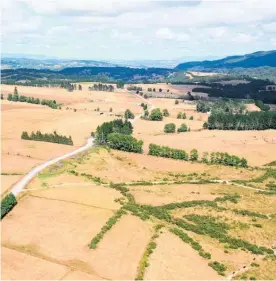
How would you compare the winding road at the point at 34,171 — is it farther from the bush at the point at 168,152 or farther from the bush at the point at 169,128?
the bush at the point at 169,128

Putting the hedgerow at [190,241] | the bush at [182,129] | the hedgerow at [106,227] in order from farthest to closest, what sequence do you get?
the bush at [182,129] → the hedgerow at [106,227] → the hedgerow at [190,241]

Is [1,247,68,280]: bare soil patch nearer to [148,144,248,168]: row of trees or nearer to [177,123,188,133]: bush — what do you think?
[148,144,248,168]: row of trees

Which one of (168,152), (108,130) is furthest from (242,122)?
(168,152)

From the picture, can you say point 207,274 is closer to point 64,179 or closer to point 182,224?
point 182,224

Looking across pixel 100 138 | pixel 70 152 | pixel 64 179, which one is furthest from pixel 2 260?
pixel 100 138

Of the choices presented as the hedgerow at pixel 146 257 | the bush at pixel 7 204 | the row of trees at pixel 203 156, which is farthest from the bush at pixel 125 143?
the hedgerow at pixel 146 257

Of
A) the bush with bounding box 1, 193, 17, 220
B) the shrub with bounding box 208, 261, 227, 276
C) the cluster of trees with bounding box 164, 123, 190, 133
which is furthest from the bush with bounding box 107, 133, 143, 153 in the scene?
the shrub with bounding box 208, 261, 227, 276

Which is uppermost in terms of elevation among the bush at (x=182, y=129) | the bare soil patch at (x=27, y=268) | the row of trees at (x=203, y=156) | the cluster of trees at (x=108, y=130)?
the cluster of trees at (x=108, y=130)
